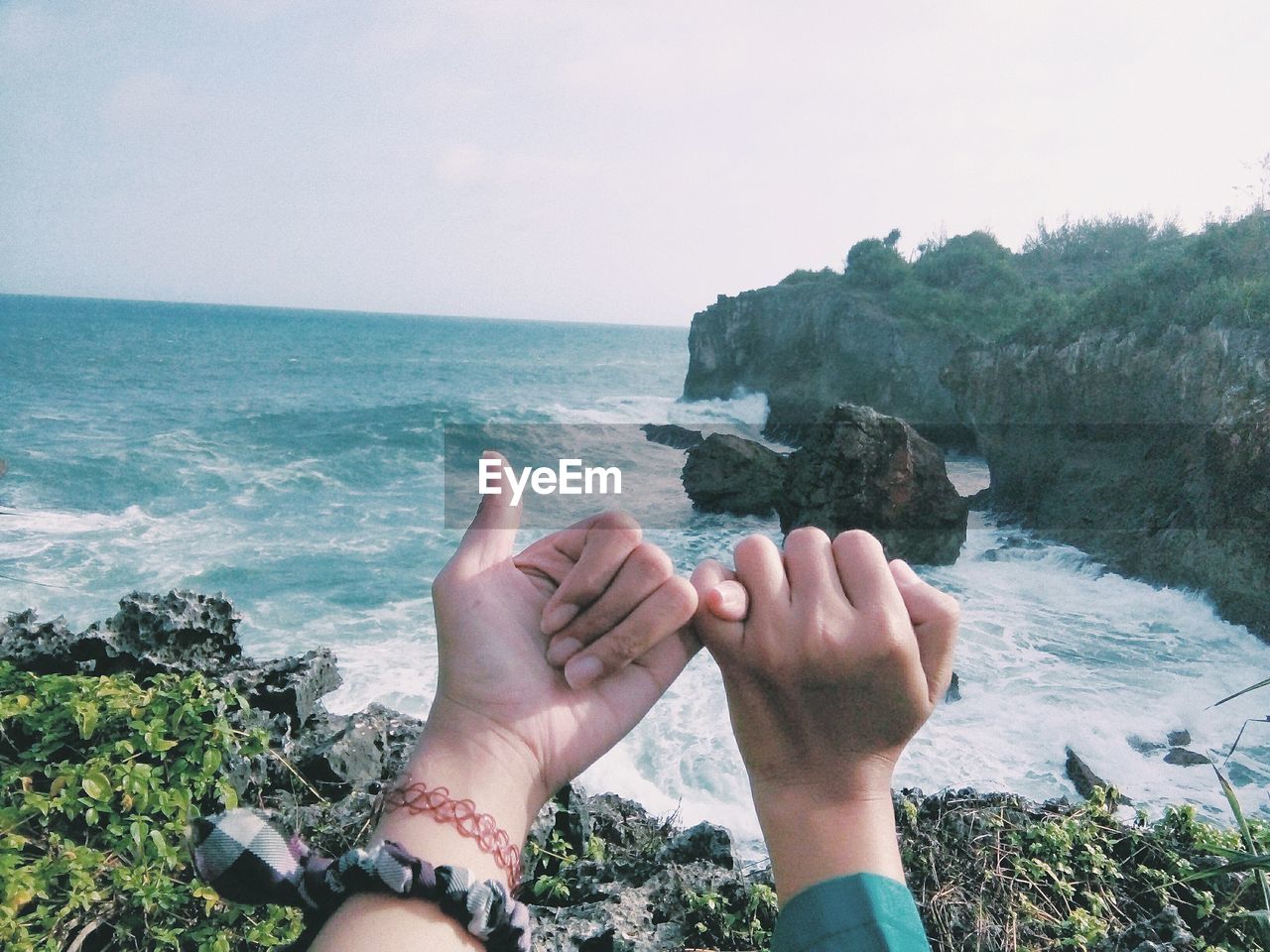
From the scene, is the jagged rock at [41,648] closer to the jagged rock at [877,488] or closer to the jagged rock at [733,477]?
the jagged rock at [877,488]

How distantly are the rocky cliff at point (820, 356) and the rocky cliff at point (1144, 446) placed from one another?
26.6 feet

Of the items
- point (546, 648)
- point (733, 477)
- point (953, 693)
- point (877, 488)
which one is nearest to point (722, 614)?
point (546, 648)

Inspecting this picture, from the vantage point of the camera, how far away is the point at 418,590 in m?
13.6

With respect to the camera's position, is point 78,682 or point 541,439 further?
point 541,439

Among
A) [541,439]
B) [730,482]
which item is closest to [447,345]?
[541,439]

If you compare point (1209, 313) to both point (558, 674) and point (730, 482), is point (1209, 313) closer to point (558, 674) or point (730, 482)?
point (730, 482)

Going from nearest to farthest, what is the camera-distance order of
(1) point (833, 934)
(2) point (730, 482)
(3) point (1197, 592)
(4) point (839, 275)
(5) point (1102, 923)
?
(1) point (833, 934), (5) point (1102, 923), (3) point (1197, 592), (2) point (730, 482), (4) point (839, 275)

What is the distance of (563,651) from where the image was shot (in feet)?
5.56

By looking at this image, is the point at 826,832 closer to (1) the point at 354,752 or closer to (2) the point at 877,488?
(1) the point at 354,752

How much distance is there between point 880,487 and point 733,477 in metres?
5.22

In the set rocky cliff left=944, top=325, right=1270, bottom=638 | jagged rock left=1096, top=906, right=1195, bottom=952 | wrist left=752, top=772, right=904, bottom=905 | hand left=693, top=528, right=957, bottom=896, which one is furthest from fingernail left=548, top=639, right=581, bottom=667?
rocky cliff left=944, top=325, right=1270, bottom=638

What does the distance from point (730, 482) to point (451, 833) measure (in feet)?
56.1

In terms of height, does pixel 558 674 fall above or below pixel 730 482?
above

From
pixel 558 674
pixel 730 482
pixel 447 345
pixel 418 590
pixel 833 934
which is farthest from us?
pixel 447 345
